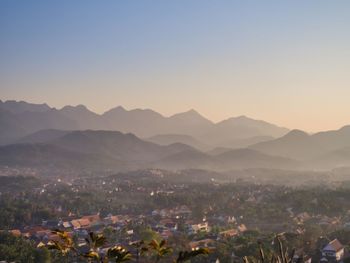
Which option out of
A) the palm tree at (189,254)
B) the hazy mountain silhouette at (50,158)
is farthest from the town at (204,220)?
the hazy mountain silhouette at (50,158)

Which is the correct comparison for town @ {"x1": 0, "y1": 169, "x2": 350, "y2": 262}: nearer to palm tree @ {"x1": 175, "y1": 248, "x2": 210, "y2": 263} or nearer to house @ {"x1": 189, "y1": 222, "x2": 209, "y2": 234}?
house @ {"x1": 189, "y1": 222, "x2": 209, "y2": 234}

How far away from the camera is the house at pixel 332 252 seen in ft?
92.5

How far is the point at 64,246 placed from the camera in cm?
598

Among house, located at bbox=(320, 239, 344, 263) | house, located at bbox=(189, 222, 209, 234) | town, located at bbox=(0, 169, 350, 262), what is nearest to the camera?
house, located at bbox=(320, 239, 344, 263)

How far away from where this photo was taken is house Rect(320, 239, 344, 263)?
1110 inches

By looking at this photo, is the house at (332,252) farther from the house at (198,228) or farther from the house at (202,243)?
the house at (198,228)

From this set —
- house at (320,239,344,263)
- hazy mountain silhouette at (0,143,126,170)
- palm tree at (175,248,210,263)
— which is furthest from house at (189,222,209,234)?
hazy mountain silhouette at (0,143,126,170)

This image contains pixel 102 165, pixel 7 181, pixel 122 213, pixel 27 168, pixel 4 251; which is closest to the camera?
pixel 4 251

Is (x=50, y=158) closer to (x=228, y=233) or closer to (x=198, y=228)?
(x=198, y=228)

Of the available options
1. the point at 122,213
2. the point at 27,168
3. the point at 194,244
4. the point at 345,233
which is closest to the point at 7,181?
the point at 122,213

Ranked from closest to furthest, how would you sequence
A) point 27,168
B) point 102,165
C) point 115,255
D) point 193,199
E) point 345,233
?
1. point 115,255
2. point 345,233
3. point 193,199
4. point 27,168
5. point 102,165

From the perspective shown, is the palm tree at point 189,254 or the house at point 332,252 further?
the house at point 332,252

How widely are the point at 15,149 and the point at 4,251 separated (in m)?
156

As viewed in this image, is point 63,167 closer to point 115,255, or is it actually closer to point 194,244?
point 194,244
